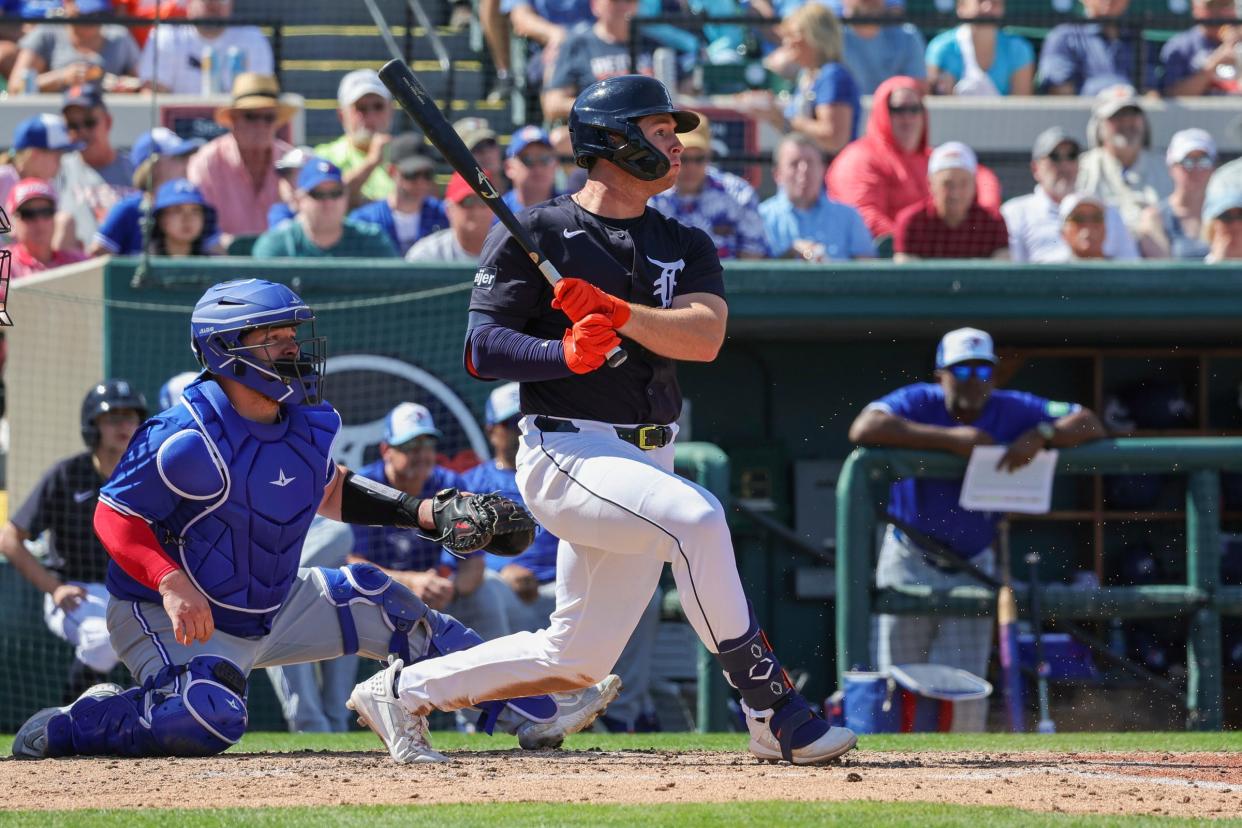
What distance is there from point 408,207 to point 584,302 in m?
5.03

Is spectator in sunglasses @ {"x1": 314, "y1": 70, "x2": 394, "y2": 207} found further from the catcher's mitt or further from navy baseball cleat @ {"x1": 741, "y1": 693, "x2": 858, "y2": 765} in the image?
navy baseball cleat @ {"x1": 741, "y1": 693, "x2": 858, "y2": 765}

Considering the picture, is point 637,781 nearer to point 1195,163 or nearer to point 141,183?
point 141,183

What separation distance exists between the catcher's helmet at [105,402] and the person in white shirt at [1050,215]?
169 inches

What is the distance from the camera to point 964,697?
761 centimetres

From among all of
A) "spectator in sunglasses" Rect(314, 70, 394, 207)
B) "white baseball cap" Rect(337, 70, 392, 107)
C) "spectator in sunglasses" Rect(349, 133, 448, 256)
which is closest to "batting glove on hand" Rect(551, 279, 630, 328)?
"spectator in sunglasses" Rect(349, 133, 448, 256)

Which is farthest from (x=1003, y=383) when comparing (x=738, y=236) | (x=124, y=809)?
(x=124, y=809)

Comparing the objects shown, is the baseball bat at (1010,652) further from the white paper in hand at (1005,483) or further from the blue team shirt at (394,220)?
the blue team shirt at (394,220)

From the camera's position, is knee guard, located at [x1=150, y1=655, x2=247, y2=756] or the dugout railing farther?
the dugout railing

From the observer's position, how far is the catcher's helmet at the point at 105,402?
7.73 meters

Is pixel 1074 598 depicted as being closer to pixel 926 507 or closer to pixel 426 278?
pixel 926 507

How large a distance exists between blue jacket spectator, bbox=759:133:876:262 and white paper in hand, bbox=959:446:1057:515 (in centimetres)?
161

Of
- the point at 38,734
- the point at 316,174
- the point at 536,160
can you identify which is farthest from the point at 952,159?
the point at 38,734

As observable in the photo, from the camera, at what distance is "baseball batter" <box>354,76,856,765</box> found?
177 inches

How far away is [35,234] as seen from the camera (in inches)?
353
